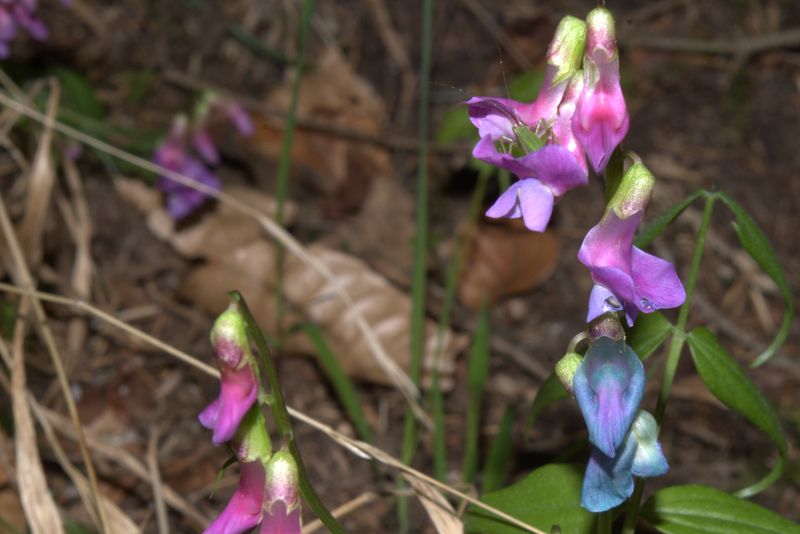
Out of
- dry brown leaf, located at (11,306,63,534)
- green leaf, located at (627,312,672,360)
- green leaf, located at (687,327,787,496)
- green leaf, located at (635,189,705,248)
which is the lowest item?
dry brown leaf, located at (11,306,63,534)

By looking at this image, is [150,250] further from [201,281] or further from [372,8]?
[372,8]

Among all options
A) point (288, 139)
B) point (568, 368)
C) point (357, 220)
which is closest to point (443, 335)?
point (288, 139)

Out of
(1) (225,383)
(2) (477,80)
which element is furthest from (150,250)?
(1) (225,383)

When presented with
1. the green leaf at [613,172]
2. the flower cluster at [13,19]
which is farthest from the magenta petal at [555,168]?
the flower cluster at [13,19]

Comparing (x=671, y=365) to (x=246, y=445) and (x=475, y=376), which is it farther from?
(x=475, y=376)

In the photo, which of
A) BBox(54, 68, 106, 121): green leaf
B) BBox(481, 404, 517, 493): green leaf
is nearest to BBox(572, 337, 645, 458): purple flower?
BBox(481, 404, 517, 493): green leaf

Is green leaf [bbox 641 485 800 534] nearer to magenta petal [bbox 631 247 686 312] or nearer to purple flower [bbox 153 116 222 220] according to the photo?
magenta petal [bbox 631 247 686 312]
